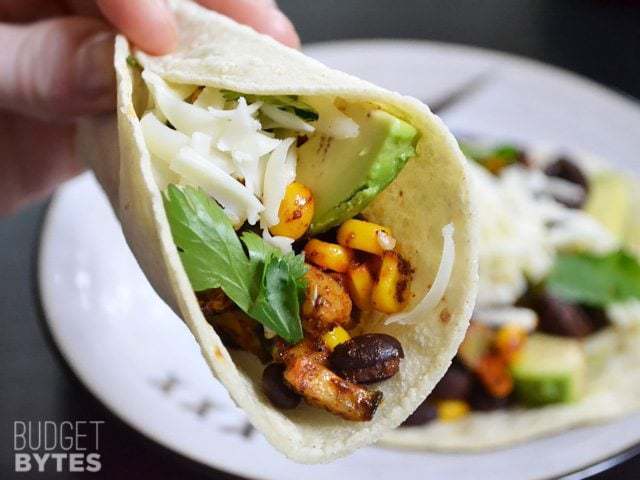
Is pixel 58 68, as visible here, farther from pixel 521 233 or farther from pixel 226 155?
pixel 521 233

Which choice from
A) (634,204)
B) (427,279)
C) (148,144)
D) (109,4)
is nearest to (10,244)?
(109,4)

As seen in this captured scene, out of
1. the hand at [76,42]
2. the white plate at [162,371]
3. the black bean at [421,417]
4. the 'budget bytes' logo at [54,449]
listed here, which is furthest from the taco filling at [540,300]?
the hand at [76,42]

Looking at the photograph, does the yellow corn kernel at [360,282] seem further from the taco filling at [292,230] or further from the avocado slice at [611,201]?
the avocado slice at [611,201]

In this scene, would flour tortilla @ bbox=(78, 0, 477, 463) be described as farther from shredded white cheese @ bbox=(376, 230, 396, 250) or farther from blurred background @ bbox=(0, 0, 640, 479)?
blurred background @ bbox=(0, 0, 640, 479)

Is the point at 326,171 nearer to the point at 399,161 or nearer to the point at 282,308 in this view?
the point at 399,161

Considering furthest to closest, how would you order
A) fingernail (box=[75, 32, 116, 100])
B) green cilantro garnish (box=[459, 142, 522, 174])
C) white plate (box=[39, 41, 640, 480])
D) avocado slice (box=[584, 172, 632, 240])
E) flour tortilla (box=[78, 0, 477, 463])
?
green cilantro garnish (box=[459, 142, 522, 174]) → avocado slice (box=[584, 172, 632, 240]) → white plate (box=[39, 41, 640, 480]) → fingernail (box=[75, 32, 116, 100]) → flour tortilla (box=[78, 0, 477, 463])

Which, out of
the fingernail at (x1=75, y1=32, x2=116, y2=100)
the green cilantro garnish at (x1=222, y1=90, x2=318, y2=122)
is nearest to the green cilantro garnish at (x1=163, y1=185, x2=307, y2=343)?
the green cilantro garnish at (x1=222, y1=90, x2=318, y2=122)
